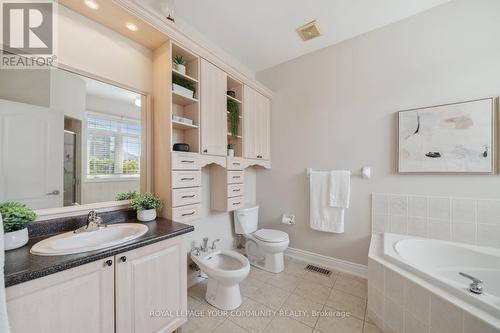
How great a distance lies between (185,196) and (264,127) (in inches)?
60.5

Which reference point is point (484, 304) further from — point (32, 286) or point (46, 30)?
point (46, 30)

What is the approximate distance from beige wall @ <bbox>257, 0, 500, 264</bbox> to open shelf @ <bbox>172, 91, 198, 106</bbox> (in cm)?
135

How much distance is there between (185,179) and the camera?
1694mm

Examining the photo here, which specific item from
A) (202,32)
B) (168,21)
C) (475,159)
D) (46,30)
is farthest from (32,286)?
(475,159)

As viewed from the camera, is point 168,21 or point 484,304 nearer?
point 484,304

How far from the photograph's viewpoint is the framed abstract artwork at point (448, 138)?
64.7 inches

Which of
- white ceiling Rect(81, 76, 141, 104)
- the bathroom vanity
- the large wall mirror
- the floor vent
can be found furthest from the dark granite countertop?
the floor vent

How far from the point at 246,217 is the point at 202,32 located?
226 cm

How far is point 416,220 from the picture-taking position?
1.91m

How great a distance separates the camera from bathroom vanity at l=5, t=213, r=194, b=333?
82 cm

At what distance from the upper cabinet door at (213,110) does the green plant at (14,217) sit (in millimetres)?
1177

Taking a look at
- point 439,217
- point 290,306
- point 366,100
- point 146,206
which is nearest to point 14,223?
point 146,206

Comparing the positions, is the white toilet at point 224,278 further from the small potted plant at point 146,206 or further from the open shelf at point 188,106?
the open shelf at point 188,106

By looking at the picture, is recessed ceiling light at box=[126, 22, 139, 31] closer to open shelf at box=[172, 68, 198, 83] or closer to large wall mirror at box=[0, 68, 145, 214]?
open shelf at box=[172, 68, 198, 83]
